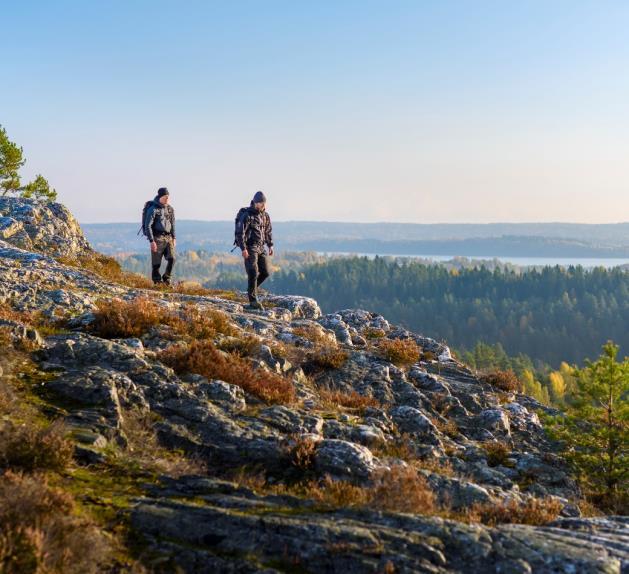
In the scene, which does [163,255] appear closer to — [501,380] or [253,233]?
[253,233]

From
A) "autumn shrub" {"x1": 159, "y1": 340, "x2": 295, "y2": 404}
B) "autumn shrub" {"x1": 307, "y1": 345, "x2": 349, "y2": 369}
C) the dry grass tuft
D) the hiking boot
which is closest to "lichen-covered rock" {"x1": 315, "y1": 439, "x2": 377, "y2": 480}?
"autumn shrub" {"x1": 159, "y1": 340, "x2": 295, "y2": 404}

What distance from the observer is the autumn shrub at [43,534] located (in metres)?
4.29

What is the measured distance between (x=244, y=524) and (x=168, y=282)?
48.9ft

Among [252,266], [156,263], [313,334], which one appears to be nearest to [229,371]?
[313,334]

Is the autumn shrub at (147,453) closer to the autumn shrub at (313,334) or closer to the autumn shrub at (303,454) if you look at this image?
the autumn shrub at (303,454)

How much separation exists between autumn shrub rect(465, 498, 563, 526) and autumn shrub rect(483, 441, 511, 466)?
2622mm

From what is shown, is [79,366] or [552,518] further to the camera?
[79,366]

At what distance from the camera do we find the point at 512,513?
21.3 feet

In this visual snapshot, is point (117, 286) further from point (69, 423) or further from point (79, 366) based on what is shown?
point (69, 423)

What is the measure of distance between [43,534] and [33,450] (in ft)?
5.53

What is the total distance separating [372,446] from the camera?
28.0 feet

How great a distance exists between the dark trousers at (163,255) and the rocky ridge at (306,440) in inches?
96.4

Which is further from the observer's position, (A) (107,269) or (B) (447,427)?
(A) (107,269)

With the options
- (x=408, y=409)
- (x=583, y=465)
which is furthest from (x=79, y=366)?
(x=583, y=465)
